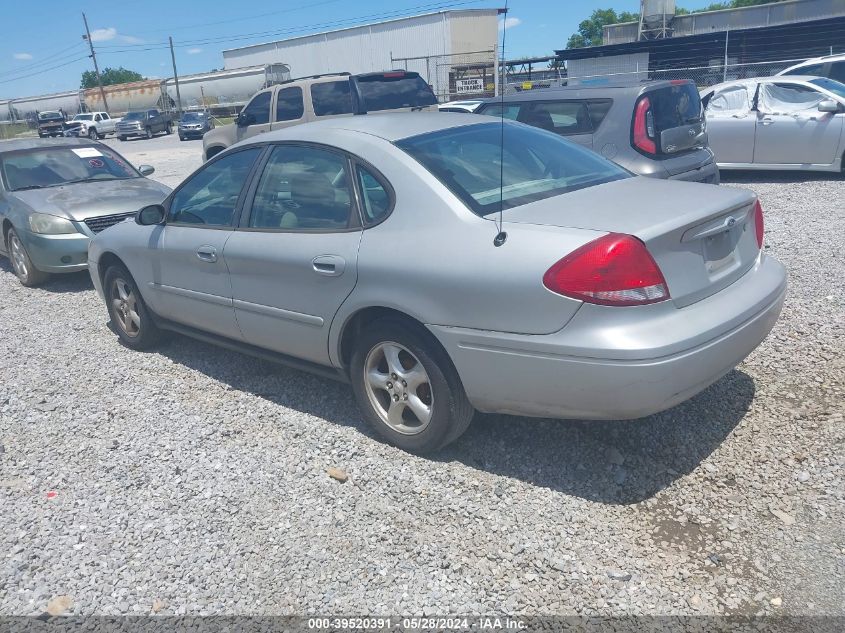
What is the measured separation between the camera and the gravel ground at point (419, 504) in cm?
274

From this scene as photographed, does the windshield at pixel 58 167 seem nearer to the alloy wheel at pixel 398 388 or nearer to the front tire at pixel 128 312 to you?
the front tire at pixel 128 312

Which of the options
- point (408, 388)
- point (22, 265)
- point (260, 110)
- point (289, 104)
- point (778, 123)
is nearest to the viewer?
point (408, 388)

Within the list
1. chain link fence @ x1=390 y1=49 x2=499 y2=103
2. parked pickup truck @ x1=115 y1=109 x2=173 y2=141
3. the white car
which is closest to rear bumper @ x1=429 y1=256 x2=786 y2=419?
the white car

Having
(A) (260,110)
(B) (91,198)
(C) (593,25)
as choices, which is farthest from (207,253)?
(C) (593,25)

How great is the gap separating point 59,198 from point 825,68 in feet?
47.6

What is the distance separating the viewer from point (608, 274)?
9.47 ft

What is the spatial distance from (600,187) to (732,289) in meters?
0.84

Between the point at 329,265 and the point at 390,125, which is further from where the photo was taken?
the point at 390,125

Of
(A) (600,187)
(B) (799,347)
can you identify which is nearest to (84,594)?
(A) (600,187)

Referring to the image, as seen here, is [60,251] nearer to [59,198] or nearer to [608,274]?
[59,198]

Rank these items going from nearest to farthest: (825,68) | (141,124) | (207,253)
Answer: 1. (207,253)
2. (825,68)
3. (141,124)

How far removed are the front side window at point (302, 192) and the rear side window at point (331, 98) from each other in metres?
8.94

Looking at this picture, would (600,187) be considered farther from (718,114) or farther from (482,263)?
(718,114)

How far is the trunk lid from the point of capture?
3.02 meters
